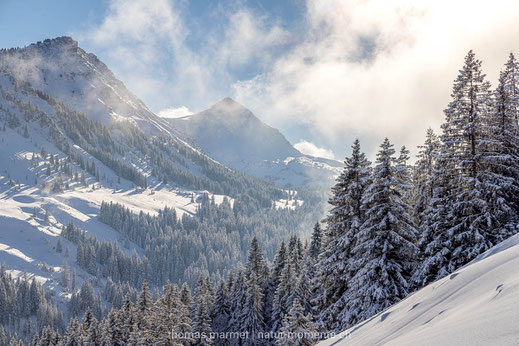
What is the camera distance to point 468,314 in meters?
5.25

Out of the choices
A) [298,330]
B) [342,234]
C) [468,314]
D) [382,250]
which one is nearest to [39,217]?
[298,330]

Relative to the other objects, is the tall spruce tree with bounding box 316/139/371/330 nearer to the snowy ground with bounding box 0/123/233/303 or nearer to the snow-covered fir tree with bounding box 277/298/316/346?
the snow-covered fir tree with bounding box 277/298/316/346

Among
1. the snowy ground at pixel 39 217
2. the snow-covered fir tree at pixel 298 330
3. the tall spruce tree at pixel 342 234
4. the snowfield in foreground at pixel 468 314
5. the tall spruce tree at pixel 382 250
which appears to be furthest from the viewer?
the snowy ground at pixel 39 217

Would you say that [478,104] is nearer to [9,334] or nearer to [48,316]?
[48,316]

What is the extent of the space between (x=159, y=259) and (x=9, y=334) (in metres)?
56.0

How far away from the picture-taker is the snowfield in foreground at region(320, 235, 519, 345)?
4078 mm

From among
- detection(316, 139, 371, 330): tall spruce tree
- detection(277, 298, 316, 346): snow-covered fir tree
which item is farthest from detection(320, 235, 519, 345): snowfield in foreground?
detection(277, 298, 316, 346): snow-covered fir tree

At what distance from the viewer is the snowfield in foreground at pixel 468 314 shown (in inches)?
161

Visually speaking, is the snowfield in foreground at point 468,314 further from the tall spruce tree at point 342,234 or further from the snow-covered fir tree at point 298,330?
the snow-covered fir tree at point 298,330

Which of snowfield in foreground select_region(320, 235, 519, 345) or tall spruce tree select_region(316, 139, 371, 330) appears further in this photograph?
tall spruce tree select_region(316, 139, 371, 330)

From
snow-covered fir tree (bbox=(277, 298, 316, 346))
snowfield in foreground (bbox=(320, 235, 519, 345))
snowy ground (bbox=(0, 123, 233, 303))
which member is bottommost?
snow-covered fir tree (bbox=(277, 298, 316, 346))

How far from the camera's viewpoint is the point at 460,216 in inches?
676

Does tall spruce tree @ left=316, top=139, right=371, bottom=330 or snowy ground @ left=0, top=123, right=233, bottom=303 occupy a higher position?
snowy ground @ left=0, top=123, right=233, bottom=303

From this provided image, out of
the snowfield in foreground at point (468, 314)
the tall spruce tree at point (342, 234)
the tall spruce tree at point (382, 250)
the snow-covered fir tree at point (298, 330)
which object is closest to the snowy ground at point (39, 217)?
the snow-covered fir tree at point (298, 330)
